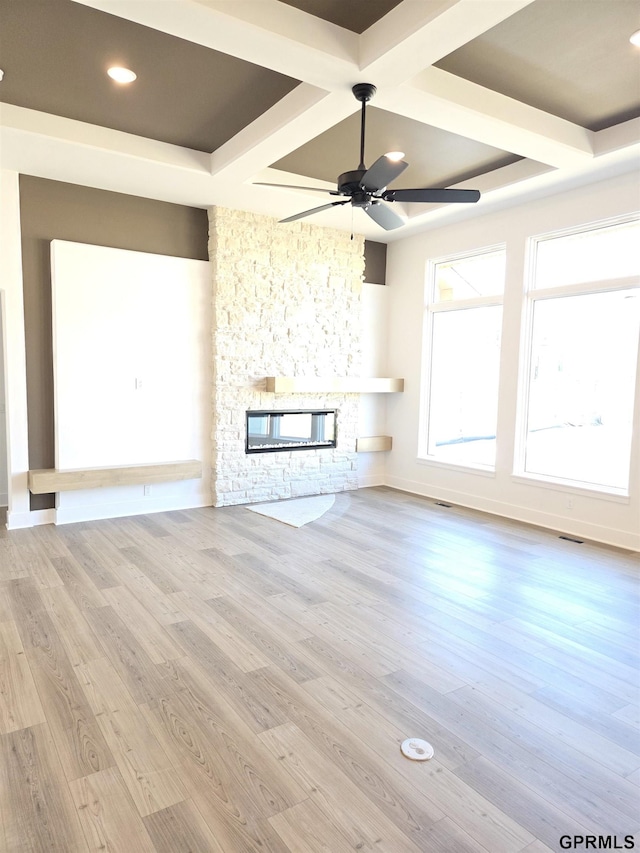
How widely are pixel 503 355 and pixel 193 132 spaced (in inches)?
142

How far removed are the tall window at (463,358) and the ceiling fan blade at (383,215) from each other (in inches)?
83.1

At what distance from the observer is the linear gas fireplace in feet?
20.3

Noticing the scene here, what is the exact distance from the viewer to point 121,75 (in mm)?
3434

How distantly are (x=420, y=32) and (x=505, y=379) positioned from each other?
3616mm

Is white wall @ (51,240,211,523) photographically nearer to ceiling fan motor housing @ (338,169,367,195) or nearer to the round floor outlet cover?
ceiling fan motor housing @ (338,169,367,195)

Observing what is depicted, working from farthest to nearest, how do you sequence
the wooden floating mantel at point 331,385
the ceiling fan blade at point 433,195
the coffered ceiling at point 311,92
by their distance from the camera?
1. the wooden floating mantel at point 331,385
2. the ceiling fan blade at point 433,195
3. the coffered ceiling at point 311,92

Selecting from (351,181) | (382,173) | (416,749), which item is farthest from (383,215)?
(416,749)

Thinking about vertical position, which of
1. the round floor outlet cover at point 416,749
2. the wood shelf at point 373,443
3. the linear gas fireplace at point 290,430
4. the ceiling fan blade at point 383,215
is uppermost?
the ceiling fan blade at point 383,215

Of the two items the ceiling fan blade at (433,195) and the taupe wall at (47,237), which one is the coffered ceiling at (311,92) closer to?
the taupe wall at (47,237)

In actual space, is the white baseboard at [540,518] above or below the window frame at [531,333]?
below

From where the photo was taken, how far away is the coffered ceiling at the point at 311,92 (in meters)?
2.77

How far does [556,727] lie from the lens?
2.27m

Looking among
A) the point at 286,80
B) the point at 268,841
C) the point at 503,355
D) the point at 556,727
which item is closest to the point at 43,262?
the point at 286,80

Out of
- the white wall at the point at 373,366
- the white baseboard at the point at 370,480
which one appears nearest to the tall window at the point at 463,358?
the white wall at the point at 373,366
